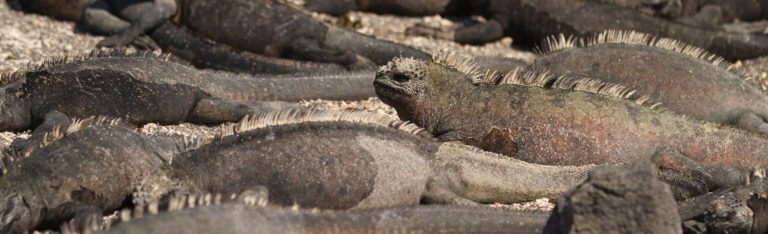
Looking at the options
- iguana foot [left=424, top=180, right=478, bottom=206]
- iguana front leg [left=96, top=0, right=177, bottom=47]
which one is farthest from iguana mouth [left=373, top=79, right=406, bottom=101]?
iguana front leg [left=96, top=0, right=177, bottom=47]

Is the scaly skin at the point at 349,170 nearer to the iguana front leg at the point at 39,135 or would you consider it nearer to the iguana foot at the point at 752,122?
the iguana front leg at the point at 39,135

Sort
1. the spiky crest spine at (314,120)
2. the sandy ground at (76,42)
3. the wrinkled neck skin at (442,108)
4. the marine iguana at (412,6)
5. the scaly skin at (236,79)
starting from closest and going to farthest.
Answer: the spiky crest spine at (314,120) < the wrinkled neck skin at (442,108) < the scaly skin at (236,79) < the sandy ground at (76,42) < the marine iguana at (412,6)

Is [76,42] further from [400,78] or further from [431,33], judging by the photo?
[400,78]

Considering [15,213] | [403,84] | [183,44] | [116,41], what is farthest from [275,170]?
[116,41]

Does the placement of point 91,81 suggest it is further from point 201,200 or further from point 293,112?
point 201,200

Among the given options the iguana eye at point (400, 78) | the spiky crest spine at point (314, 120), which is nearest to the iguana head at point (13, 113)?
the spiky crest spine at point (314, 120)

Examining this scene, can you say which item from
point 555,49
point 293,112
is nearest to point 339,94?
point 555,49
